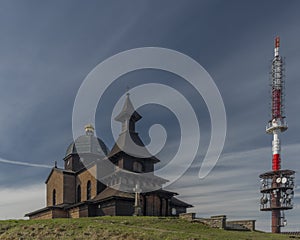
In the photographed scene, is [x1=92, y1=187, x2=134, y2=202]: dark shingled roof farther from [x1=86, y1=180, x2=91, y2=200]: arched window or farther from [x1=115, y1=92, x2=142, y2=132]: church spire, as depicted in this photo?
[x1=115, y1=92, x2=142, y2=132]: church spire

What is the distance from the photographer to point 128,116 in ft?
157

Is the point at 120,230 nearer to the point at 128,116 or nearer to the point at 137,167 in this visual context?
the point at 137,167

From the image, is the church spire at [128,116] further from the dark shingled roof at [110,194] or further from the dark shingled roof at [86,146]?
the dark shingled roof at [110,194]

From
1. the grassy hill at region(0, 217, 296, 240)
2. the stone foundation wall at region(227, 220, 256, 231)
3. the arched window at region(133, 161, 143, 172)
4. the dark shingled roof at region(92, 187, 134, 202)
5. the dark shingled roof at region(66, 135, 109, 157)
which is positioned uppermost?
the dark shingled roof at region(66, 135, 109, 157)

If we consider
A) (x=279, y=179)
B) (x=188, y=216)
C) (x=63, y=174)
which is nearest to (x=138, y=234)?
(x=188, y=216)

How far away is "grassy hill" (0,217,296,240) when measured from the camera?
23125mm

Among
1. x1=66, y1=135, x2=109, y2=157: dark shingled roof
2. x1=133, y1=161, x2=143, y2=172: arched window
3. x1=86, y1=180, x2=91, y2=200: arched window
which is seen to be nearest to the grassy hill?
x1=133, y1=161, x2=143, y2=172: arched window

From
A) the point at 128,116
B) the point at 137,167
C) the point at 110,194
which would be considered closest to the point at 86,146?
the point at 128,116

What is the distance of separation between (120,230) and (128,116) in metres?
24.9

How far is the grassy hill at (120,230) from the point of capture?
23125 mm

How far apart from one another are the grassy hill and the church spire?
19.5 metres

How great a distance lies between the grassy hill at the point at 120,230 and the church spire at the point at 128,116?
19525mm

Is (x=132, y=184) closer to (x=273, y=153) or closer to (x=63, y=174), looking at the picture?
(x=63, y=174)

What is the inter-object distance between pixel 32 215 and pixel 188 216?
29.9 m
